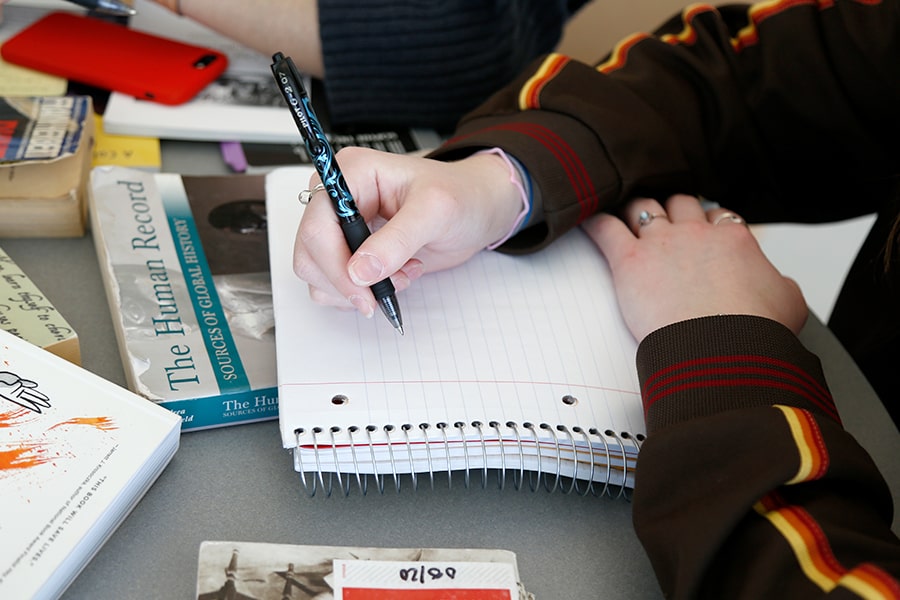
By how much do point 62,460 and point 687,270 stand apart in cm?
44

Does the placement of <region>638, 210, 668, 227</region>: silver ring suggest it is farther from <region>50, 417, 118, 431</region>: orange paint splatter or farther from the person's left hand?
<region>50, 417, 118, 431</region>: orange paint splatter

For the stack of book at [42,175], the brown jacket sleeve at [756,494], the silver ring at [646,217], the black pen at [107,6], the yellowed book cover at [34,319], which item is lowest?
the brown jacket sleeve at [756,494]

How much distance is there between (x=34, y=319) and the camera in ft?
1.83

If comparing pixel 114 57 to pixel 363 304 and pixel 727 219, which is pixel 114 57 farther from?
pixel 727 219

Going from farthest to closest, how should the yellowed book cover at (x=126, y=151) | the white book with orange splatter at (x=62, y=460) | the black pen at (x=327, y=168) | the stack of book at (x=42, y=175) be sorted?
the yellowed book cover at (x=126, y=151) < the stack of book at (x=42, y=175) < the black pen at (x=327, y=168) < the white book with orange splatter at (x=62, y=460)

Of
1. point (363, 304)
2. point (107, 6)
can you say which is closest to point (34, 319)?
point (363, 304)

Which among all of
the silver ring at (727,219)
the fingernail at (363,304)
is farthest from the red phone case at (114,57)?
the silver ring at (727,219)

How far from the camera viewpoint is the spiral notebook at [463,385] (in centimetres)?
52

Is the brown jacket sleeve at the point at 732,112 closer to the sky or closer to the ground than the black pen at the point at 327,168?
closer to the ground

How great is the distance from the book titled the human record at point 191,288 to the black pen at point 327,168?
0.30 ft

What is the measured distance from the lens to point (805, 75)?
806 millimetres

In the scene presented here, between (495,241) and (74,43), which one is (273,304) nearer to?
(495,241)

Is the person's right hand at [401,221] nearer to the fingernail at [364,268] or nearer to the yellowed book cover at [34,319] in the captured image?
the fingernail at [364,268]

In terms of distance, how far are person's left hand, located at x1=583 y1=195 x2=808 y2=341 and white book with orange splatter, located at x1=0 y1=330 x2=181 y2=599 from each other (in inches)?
13.5
